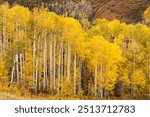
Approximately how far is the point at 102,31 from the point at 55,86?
12.9 metres

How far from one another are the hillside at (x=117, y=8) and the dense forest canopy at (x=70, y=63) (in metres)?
92.2

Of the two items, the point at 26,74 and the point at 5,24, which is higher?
the point at 5,24

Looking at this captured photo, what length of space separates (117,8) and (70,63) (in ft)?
365

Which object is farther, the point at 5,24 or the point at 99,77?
the point at 5,24

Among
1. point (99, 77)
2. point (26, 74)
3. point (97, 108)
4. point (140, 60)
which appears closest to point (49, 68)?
point (26, 74)

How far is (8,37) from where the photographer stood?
61.0 meters

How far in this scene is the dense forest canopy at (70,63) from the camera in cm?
5206

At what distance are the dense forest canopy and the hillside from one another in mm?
92190

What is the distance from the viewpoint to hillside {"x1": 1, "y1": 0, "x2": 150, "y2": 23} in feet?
499

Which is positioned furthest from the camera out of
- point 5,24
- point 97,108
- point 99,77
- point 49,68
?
point 5,24

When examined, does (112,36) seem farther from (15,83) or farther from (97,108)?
(97,108)

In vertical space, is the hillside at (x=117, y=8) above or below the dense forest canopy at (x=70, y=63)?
above

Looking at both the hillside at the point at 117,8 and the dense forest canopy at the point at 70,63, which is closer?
the dense forest canopy at the point at 70,63

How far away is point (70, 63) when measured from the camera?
2168 inches
